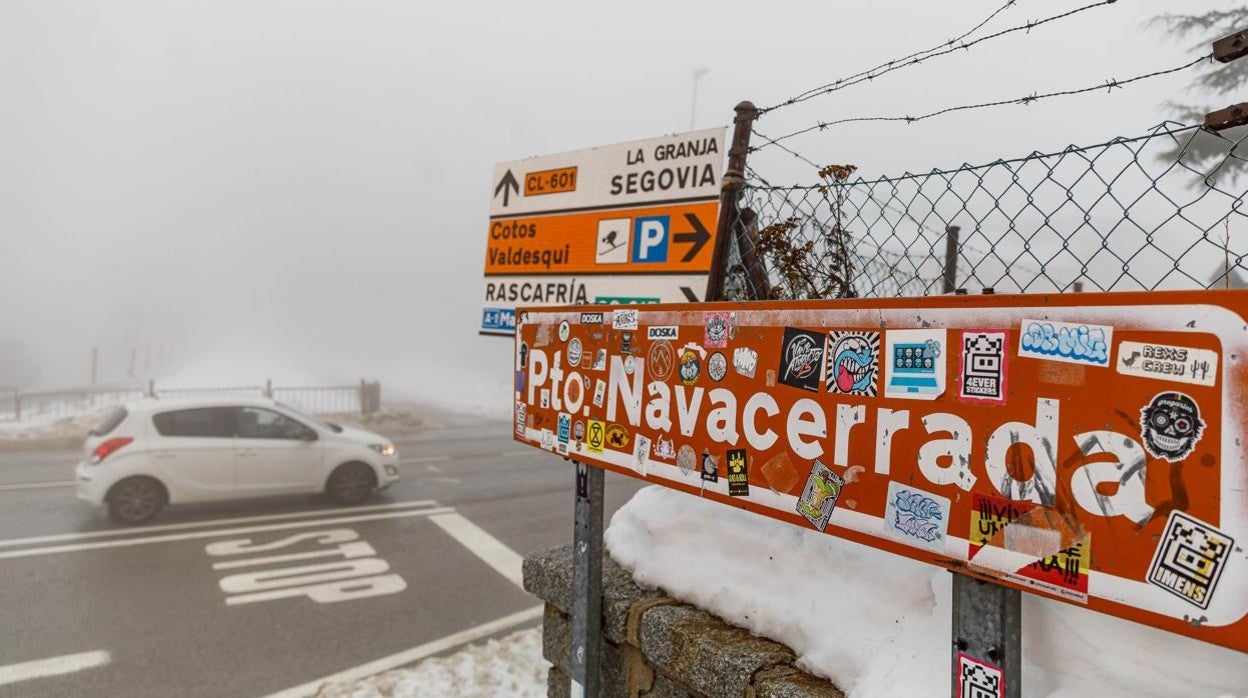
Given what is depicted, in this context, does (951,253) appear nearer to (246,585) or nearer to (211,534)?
(246,585)

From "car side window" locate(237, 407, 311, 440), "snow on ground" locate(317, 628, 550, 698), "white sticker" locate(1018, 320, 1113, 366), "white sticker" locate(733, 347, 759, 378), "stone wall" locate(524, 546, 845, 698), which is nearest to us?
"white sticker" locate(1018, 320, 1113, 366)

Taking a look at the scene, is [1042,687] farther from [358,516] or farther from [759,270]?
[358,516]

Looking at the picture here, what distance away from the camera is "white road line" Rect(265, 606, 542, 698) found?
15.0 ft

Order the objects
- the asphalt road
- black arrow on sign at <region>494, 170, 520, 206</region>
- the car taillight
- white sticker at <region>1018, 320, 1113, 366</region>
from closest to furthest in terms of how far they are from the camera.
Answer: white sticker at <region>1018, 320, 1113, 366</region>, black arrow on sign at <region>494, 170, 520, 206</region>, the asphalt road, the car taillight

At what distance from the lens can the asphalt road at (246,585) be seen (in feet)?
15.9

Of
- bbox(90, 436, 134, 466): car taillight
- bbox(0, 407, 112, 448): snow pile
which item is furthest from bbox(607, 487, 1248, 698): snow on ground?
bbox(0, 407, 112, 448): snow pile

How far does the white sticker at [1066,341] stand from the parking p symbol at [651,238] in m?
2.61

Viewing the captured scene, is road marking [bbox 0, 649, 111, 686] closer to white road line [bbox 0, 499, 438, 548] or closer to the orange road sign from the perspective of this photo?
white road line [bbox 0, 499, 438, 548]

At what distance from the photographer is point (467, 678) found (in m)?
4.66

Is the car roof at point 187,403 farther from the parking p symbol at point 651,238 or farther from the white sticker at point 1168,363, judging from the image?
the white sticker at point 1168,363

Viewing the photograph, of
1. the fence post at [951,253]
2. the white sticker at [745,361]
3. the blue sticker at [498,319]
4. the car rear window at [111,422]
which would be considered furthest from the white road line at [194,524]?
the white sticker at [745,361]

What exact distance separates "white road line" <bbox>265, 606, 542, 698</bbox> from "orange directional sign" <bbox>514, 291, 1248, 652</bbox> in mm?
3713

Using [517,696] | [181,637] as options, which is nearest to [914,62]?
[517,696]

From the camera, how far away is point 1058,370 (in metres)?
1.37
